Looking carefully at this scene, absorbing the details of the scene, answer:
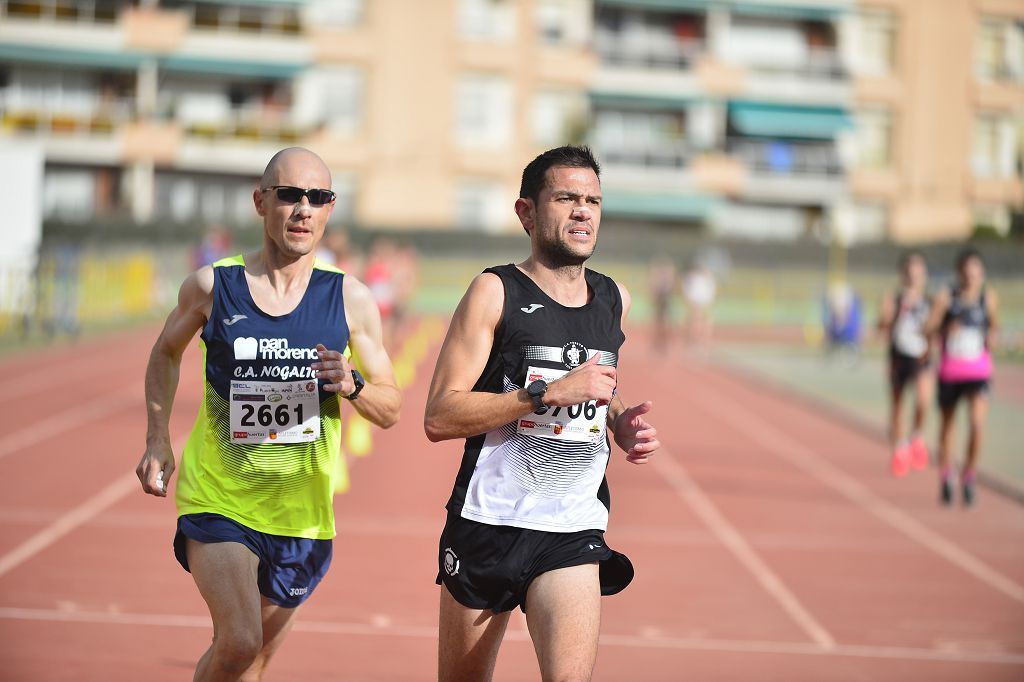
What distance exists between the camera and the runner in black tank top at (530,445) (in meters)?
4.80

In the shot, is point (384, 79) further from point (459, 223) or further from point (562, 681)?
point (562, 681)

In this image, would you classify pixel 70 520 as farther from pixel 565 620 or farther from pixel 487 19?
pixel 487 19

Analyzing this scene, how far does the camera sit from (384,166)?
179ft

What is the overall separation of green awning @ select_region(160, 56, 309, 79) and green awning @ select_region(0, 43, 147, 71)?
1145mm

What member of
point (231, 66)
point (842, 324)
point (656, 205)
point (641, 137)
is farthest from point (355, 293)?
point (641, 137)

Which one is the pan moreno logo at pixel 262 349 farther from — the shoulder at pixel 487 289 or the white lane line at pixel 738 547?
the white lane line at pixel 738 547

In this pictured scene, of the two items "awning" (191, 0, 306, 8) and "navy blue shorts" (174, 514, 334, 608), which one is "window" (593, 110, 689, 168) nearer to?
"awning" (191, 0, 306, 8)

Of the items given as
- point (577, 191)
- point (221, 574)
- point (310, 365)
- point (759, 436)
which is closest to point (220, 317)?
point (310, 365)

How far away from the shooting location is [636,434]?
4762 mm

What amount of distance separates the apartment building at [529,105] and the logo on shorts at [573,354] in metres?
47.3

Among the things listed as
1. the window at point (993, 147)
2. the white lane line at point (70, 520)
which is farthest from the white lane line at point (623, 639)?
the window at point (993, 147)

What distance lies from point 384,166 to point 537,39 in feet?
26.0

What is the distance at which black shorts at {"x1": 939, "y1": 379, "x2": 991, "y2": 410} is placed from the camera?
40.8ft

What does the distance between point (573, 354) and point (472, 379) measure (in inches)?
13.4
